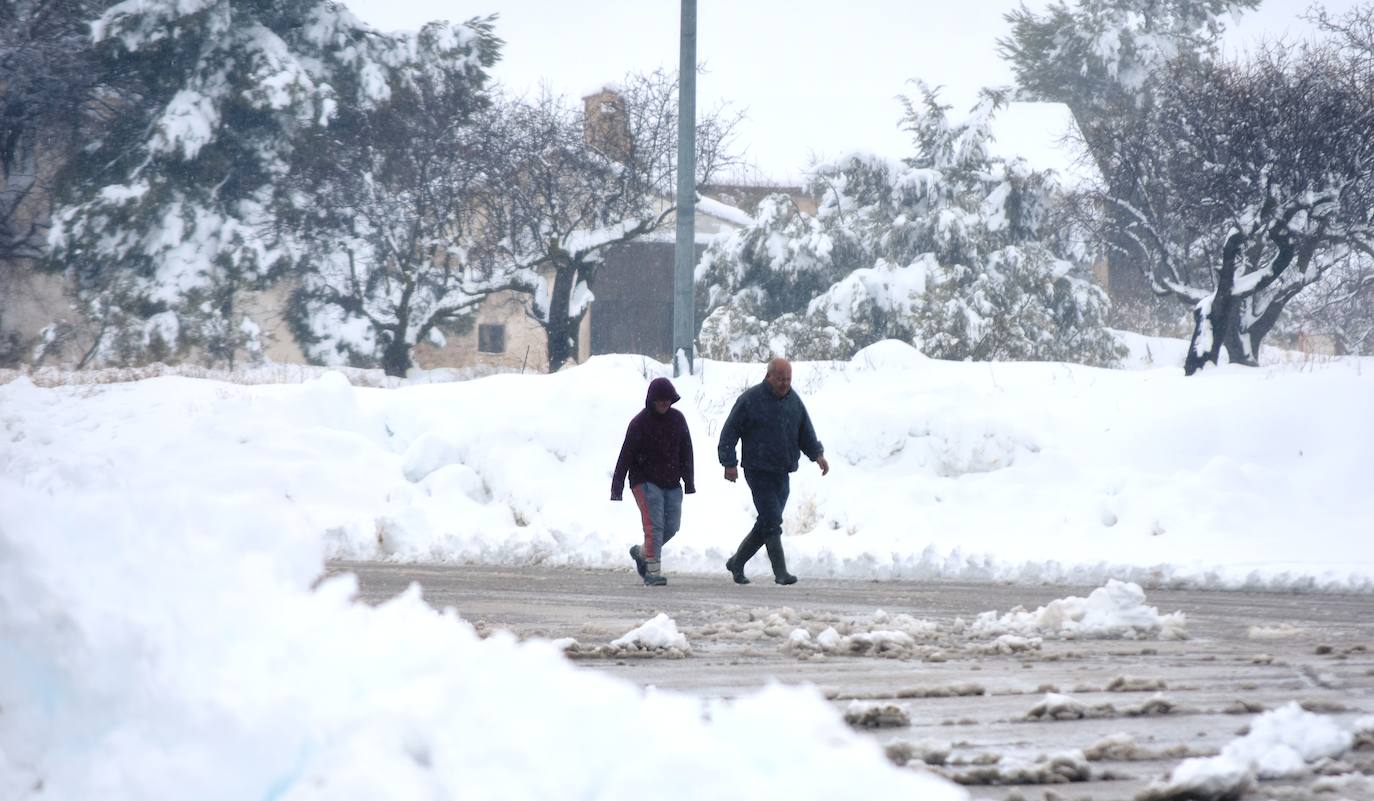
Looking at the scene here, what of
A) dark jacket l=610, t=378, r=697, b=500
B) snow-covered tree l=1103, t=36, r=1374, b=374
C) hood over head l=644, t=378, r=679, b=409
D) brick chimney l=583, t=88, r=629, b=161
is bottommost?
dark jacket l=610, t=378, r=697, b=500

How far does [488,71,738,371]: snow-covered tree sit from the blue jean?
78.8 ft

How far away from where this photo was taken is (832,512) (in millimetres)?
17969

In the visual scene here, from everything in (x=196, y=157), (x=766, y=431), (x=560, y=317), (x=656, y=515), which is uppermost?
(x=196, y=157)

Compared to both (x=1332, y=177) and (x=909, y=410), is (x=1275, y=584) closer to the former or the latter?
(x=909, y=410)

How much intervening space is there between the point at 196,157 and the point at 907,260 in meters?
17.7

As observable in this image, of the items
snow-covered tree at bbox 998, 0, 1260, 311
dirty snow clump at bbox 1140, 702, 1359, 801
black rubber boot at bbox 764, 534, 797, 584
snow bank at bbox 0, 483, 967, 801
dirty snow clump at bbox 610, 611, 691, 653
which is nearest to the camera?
snow bank at bbox 0, 483, 967, 801

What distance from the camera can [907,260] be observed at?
37531 mm

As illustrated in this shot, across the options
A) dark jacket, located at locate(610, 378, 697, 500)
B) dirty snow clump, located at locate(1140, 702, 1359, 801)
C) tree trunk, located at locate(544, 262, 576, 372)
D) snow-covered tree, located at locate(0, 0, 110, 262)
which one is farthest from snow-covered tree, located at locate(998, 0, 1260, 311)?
dirty snow clump, located at locate(1140, 702, 1359, 801)

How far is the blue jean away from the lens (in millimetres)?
12945

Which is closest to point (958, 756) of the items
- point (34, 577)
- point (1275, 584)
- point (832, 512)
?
point (34, 577)

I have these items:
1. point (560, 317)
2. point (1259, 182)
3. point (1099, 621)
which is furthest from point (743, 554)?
point (560, 317)

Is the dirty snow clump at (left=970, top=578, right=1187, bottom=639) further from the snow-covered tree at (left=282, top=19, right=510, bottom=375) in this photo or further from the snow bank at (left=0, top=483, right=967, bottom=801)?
the snow-covered tree at (left=282, top=19, right=510, bottom=375)

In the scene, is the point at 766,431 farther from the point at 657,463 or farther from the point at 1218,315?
the point at 1218,315

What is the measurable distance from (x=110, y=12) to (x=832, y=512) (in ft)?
92.1
